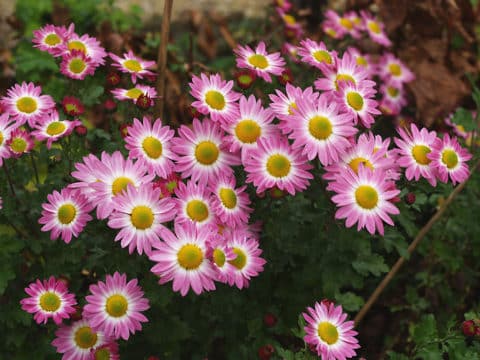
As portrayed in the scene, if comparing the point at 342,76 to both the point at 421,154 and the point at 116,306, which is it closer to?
the point at 421,154

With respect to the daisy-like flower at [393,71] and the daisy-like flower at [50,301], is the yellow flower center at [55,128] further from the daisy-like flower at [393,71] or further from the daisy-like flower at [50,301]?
the daisy-like flower at [393,71]

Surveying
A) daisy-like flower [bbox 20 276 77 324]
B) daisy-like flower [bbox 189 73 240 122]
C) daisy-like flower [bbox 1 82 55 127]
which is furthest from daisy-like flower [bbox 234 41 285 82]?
daisy-like flower [bbox 20 276 77 324]

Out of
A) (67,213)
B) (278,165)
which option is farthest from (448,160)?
(67,213)

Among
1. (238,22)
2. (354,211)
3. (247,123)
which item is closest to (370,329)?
(354,211)

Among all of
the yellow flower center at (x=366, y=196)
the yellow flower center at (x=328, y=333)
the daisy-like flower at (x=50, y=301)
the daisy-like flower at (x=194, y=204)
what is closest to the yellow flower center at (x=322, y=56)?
the yellow flower center at (x=366, y=196)

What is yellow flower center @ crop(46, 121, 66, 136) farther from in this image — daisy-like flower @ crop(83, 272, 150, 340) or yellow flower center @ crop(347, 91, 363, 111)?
yellow flower center @ crop(347, 91, 363, 111)

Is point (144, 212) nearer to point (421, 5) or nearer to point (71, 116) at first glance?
point (71, 116)
